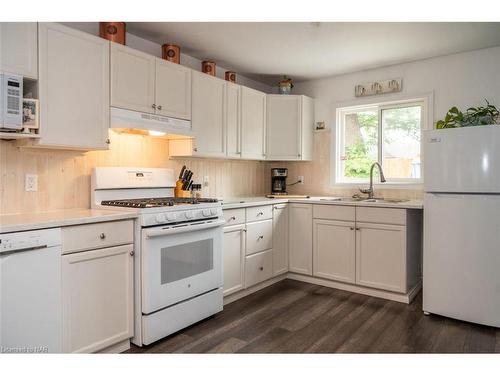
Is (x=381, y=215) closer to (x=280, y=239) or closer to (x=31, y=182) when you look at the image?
(x=280, y=239)

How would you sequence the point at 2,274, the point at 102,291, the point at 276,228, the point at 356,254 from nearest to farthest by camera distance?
1. the point at 2,274
2. the point at 102,291
3. the point at 356,254
4. the point at 276,228

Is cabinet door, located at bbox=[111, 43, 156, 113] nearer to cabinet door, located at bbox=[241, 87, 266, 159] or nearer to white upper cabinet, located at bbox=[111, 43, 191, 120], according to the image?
white upper cabinet, located at bbox=[111, 43, 191, 120]

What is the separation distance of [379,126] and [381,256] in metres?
1.52

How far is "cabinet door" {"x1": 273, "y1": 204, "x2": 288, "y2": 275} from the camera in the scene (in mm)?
3713

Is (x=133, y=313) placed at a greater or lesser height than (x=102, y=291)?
lesser

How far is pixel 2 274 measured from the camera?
1694 mm

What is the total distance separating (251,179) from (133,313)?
93.4 inches

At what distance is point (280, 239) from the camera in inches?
149

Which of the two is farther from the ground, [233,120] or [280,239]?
[233,120]

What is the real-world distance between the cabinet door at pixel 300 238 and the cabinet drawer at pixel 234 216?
0.77 m

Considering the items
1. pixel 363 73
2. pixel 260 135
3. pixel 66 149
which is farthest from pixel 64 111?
pixel 363 73

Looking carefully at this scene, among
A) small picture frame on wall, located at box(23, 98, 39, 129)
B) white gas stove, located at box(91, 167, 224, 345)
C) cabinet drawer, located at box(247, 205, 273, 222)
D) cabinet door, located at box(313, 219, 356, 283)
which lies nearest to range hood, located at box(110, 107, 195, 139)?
white gas stove, located at box(91, 167, 224, 345)

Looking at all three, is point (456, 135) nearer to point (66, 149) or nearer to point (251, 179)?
point (251, 179)

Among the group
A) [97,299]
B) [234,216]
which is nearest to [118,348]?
[97,299]
